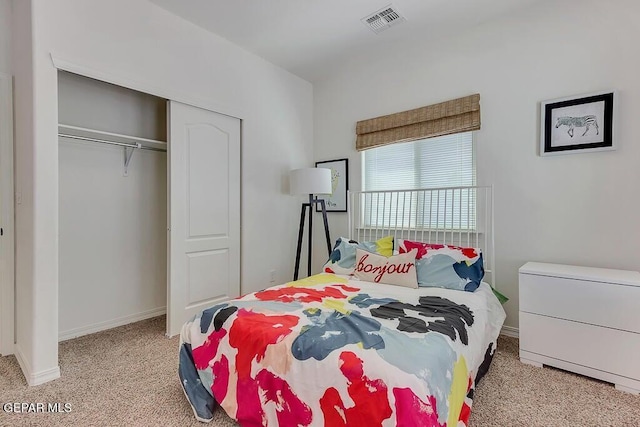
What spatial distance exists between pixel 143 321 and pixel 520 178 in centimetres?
361

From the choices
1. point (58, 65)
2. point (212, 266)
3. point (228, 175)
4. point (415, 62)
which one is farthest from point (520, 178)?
point (58, 65)

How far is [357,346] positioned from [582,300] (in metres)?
1.63

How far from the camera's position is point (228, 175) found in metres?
3.13

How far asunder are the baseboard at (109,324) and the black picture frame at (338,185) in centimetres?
206

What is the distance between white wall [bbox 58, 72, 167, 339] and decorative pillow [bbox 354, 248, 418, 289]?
206 centimetres

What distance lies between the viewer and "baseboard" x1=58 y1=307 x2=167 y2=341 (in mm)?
2592

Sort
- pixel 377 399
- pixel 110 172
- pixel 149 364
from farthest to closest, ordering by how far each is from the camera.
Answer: pixel 110 172 → pixel 149 364 → pixel 377 399

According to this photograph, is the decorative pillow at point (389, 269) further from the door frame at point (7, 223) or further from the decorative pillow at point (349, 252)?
the door frame at point (7, 223)

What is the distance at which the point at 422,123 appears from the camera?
306 centimetres

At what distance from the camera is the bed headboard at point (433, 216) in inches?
107

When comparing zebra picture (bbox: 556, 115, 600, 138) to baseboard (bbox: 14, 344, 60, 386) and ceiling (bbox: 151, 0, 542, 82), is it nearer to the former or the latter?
ceiling (bbox: 151, 0, 542, 82)

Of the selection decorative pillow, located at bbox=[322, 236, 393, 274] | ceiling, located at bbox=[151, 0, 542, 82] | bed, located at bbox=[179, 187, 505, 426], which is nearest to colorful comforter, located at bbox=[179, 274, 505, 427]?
bed, located at bbox=[179, 187, 505, 426]

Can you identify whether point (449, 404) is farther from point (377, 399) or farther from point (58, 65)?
point (58, 65)

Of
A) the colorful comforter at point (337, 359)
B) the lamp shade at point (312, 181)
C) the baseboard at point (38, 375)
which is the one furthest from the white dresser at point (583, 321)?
the baseboard at point (38, 375)
